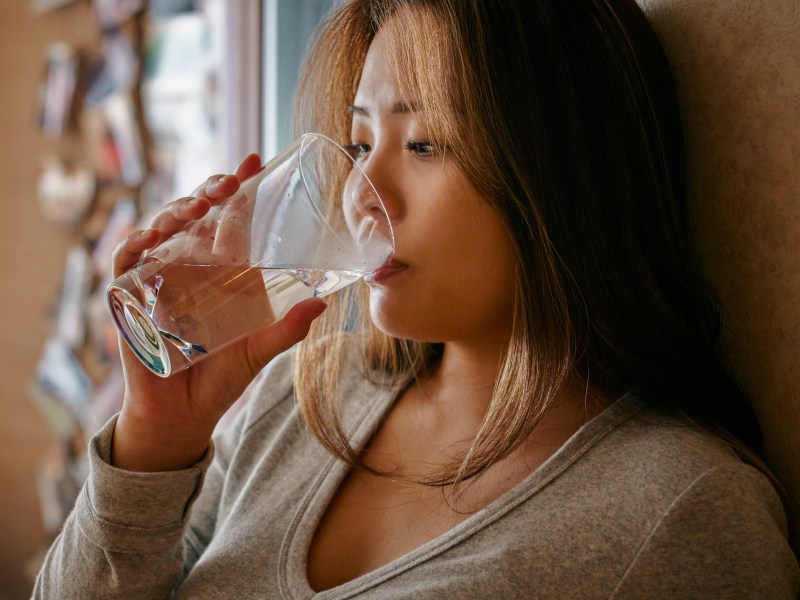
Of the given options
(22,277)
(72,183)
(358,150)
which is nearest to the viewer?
(358,150)

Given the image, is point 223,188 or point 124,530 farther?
point 124,530

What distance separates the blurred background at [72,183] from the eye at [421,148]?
1.36 metres

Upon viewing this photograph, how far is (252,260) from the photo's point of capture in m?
0.82

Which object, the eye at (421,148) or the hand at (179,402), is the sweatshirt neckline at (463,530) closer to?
the hand at (179,402)

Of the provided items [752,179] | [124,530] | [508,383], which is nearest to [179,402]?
[124,530]

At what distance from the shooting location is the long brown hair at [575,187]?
2.86ft

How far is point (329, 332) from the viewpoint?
1232 mm

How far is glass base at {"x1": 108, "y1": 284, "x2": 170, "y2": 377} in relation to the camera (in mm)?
822

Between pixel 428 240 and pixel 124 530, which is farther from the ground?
pixel 428 240

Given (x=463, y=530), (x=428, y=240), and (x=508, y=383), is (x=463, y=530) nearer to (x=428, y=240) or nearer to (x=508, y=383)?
(x=508, y=383)

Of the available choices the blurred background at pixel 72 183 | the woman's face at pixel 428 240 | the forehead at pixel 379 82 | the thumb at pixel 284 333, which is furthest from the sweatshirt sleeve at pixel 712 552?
the blurred background at pixel 72 183

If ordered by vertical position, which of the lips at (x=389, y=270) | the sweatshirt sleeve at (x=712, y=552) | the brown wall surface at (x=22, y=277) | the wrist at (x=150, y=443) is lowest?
the brown wall surface at (x=22, y=277)

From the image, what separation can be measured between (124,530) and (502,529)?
46cm

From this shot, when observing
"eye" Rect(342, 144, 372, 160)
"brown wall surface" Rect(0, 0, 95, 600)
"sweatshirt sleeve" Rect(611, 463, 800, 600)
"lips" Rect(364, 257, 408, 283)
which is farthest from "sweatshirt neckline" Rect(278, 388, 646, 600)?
"brown wall surface" Rect(0, 0, 95, 600)
